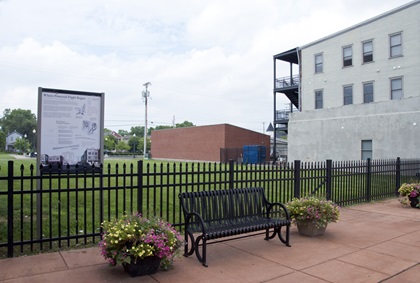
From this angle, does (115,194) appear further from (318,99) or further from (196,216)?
(318,99)

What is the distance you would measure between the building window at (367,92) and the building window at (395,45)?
105 inches

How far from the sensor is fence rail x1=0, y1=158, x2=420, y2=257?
17.5 ft

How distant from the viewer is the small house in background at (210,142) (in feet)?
137

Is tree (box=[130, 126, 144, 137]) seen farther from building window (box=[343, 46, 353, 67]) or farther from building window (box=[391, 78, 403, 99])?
building window (box=[391, 78, 403, 99])

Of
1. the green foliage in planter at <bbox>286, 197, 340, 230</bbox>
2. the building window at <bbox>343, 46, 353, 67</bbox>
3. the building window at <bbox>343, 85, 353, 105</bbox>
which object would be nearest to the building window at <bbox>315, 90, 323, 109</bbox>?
the building window at <bbox>343, 85, 353, 105</bbox>

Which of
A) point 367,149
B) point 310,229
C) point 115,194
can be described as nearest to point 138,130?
point 367,149

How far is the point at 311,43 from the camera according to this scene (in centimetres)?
3142

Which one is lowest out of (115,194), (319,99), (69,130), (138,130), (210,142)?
(115,194)

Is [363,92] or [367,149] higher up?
[363,92]

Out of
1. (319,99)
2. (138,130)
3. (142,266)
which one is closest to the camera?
(142,266)

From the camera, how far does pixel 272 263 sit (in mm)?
5078

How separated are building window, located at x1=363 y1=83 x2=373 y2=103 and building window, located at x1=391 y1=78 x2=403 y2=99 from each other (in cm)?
165

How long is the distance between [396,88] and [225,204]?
2436 centimetres

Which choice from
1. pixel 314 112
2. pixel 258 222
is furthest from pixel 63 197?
pixel 314 112
